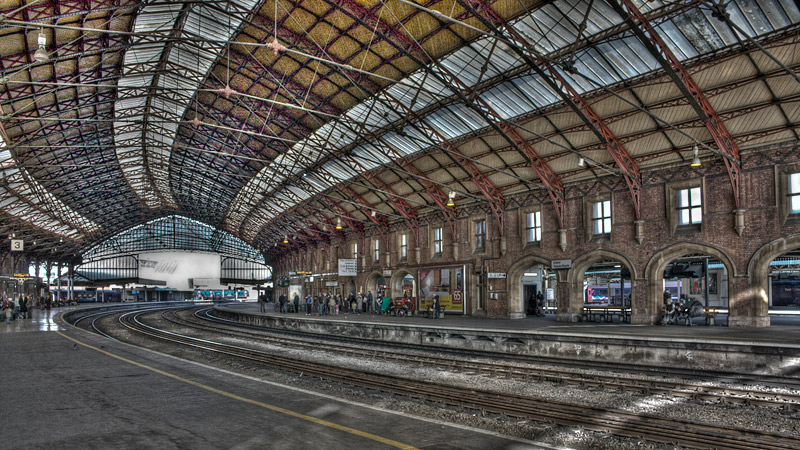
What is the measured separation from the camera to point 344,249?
49.0 meters

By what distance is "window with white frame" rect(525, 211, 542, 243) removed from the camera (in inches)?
1125

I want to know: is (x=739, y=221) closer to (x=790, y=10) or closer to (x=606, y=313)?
(x=790, y=10)

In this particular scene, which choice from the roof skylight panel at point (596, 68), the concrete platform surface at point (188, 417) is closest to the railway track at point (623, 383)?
the concrete platform surface at point (188, 417)

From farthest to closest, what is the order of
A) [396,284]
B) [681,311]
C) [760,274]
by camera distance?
[396,284] < [681,311] < [760,274]

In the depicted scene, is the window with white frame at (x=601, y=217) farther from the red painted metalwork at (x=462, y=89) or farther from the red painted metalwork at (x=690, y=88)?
the red painted metalwork at (x=690, y=88)

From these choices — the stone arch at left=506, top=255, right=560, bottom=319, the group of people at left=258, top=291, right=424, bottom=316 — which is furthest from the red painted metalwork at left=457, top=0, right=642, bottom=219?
the group of people at left=258, top=291, right=424, bottom=316

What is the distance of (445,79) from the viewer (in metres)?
21.0

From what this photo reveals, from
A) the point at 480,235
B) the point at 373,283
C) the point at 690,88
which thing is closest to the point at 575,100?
the point at 690,88

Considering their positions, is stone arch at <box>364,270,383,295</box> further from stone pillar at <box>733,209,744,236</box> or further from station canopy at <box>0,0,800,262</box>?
stone pillar at <box>733,209,744,236</box>

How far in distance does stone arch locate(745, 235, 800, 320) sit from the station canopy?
347 cm

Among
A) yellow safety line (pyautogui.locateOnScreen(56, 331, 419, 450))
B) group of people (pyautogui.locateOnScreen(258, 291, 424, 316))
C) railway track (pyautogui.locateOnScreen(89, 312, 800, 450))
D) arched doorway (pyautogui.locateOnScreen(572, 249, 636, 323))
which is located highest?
arched doorway (pyautogui.locateOnScreen(572, 249, 636, 323))

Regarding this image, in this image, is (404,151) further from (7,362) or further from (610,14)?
(7,362)

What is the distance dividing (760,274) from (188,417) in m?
20.5

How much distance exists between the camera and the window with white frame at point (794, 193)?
19.0 metres
